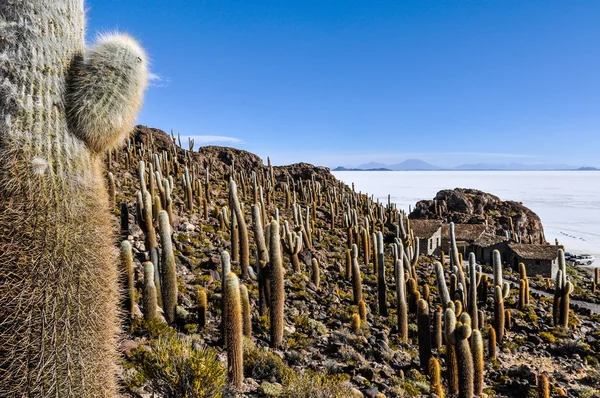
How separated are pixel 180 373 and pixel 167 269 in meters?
3.16

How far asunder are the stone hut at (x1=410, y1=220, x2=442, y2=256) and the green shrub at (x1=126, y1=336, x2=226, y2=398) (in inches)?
1001

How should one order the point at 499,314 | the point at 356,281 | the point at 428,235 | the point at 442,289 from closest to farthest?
the point at 442,289, the point at 499,314, the point at 356,281, the point at 428,235

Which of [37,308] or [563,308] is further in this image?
[563,308]

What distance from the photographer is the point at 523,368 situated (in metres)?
11.0

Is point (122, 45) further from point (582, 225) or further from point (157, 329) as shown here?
point (582, 225)

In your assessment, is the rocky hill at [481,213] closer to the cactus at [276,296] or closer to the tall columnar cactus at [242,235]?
the tall columnar cactus at [242,235]

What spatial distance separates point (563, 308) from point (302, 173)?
27806 mm

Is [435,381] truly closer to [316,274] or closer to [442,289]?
[442,289]

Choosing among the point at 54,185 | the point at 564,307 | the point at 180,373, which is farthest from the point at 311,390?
the point at 564,307

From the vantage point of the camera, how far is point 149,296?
738cm

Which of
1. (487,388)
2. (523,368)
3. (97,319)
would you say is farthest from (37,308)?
(523,368)

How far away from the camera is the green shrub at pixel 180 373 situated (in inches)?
202

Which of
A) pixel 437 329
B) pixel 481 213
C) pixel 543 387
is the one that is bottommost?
pixel 543 387

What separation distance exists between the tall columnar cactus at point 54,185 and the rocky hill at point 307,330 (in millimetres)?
2507
